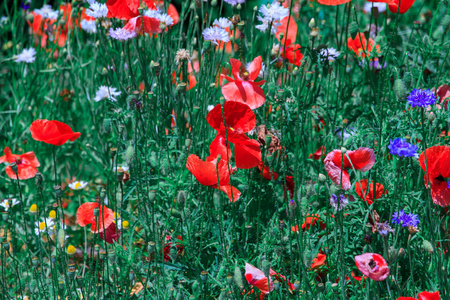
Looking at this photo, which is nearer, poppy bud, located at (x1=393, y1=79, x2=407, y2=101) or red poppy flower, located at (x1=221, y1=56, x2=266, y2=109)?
poppy bud, located at (x1=393, y1=79, x2=407, y2=101)

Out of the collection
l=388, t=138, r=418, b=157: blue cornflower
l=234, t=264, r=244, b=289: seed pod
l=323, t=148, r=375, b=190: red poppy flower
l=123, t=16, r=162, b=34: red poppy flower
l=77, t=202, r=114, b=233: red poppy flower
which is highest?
l=123, t=16, r=162, b=34: red poppy flower

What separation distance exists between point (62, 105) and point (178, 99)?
1080 millimetres

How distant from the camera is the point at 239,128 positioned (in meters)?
1.66

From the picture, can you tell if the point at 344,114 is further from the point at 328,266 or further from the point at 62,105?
the point at 62,105

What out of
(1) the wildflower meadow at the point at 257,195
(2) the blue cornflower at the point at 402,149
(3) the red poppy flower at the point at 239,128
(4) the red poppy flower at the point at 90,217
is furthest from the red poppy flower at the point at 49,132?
(2) the blue cornflower at the point at 402,149

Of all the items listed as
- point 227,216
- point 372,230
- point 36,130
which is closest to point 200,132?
point 227,216

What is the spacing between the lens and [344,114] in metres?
2.18

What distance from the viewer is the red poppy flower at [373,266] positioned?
115 cm

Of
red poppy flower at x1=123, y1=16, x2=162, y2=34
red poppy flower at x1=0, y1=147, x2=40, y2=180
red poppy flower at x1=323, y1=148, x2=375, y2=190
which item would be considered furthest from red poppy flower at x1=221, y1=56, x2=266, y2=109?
red poppy flower at x1=0, y1=147, x2=40, y2=180

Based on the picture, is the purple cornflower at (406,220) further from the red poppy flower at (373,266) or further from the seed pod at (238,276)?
the seed pod at (238,276)

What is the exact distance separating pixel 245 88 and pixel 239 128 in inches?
6.1

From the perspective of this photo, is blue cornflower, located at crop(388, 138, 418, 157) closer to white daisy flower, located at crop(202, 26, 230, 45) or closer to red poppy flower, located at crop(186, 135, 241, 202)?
red poppy flower, located at crop(186, 135, 241, 202)

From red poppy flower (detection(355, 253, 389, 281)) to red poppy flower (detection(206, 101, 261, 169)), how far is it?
0.50m

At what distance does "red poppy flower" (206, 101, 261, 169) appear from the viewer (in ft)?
5.18
